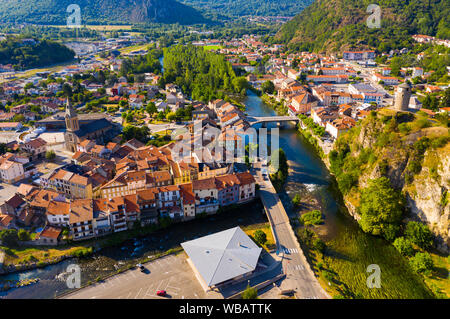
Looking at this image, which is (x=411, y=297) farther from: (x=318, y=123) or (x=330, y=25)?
(x=330, y=25)

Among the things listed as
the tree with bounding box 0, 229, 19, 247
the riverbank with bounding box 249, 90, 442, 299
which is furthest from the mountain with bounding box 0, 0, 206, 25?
the riverbank with bounding box 249, 90, 442, 299

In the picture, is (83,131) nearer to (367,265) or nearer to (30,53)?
(367,265)

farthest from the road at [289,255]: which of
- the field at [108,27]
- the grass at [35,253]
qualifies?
the field at [108,27]

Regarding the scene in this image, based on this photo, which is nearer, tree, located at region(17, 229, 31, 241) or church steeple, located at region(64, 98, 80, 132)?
tree, located at region(17, 229, 31, 241)

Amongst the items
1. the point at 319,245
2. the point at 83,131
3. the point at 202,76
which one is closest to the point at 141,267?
the point at 319,245

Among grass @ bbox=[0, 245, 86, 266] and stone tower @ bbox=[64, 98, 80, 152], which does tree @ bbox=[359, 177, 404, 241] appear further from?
stone tower @ bbox=[64, 98, 80, 152]
